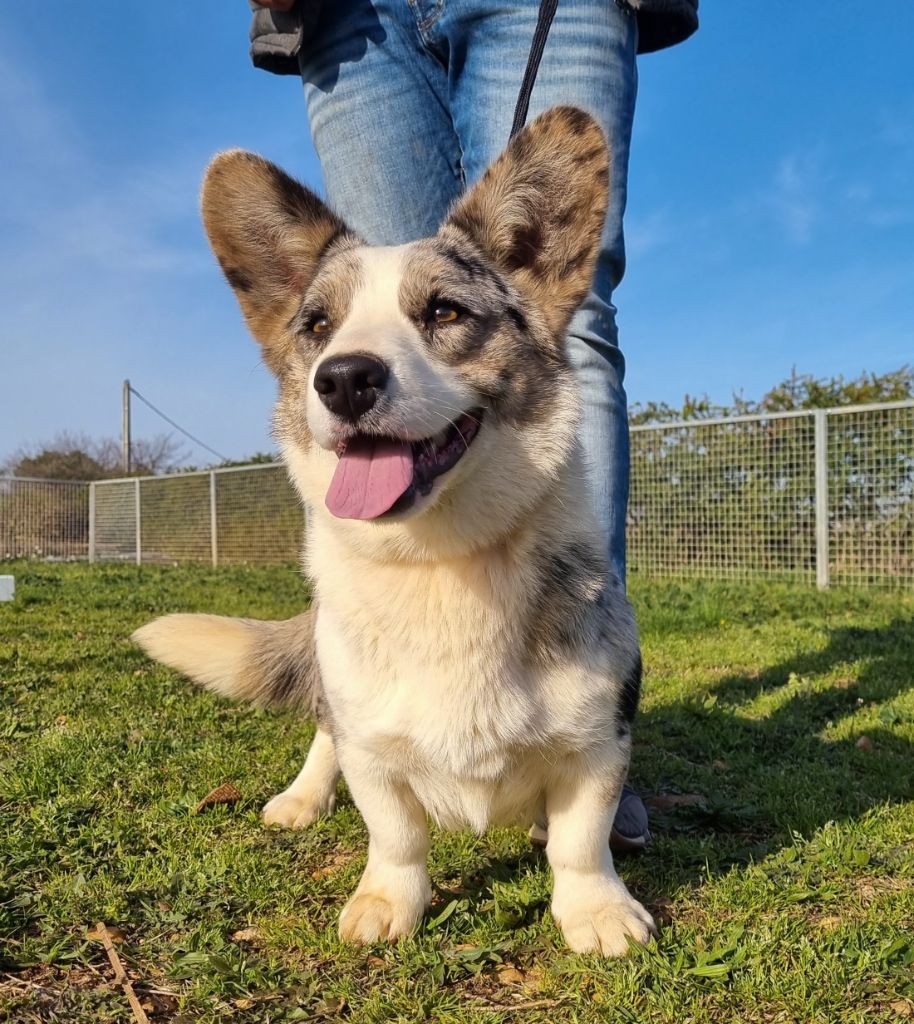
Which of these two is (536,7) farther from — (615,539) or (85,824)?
(85,824)

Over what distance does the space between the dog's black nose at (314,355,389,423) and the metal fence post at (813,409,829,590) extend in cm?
807

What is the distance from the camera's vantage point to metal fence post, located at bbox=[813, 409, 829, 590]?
8742 mm

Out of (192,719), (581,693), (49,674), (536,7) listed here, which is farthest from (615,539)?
(49,674)

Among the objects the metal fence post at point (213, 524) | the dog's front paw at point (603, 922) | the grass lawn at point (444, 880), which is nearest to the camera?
the grass lawn at point (444, 880)

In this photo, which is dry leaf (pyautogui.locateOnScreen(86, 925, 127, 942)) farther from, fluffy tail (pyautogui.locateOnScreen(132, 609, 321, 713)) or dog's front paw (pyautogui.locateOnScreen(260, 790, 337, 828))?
fluffy tail (pyautogui.locateOnScreen(132, 609, 321, 713))

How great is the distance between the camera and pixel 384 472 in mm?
1830

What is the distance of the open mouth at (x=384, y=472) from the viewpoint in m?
1.79

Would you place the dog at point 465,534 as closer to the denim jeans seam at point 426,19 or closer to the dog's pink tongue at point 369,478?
the dog's pink tongue at point 369,478

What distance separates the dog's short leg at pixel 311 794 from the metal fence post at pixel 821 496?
7460 millimetres

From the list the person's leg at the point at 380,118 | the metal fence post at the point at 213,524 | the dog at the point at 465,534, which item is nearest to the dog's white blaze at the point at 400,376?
the dog at the point at 465,534

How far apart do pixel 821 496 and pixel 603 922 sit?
26.4 feet

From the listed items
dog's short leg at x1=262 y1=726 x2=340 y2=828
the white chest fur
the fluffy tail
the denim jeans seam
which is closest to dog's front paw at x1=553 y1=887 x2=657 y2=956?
the white chest fur

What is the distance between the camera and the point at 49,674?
4.04m

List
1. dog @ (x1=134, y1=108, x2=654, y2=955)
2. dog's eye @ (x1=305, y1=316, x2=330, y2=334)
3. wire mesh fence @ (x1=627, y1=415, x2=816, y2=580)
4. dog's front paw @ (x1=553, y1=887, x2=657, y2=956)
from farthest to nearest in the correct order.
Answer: wire mesh fence @ (x1=627, y1=415, x2=816, y2=580) → dog's eye @ (x1=305, y1=316, x2=330, y2=334) → dog @ (x1=134, y1=108, x2=654, y2=955) → dog's front paw @ (x1=553, y1=887, x2=657, y2=956)
